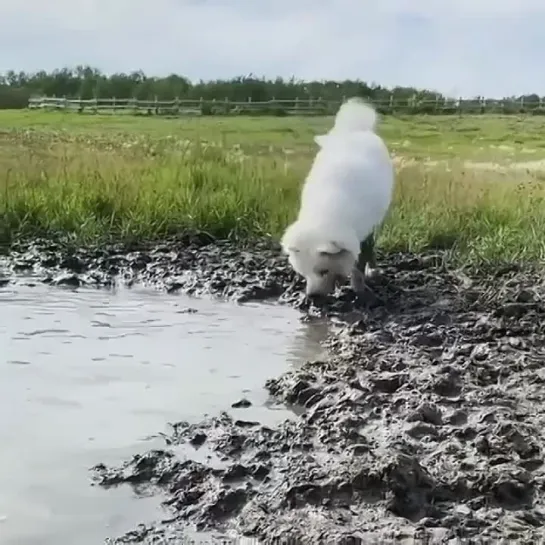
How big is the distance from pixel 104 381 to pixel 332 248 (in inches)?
45.7

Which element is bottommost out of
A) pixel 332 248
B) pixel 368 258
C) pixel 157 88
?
pixel 368 258

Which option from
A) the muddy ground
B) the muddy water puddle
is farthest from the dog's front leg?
the muddy water puddle

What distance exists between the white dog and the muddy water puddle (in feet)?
Answer: 0.86

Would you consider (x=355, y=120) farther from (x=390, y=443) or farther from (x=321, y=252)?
(x=390, y=443)

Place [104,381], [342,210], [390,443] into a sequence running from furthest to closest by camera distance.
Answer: [342,210]
[104,381]
[390,443]

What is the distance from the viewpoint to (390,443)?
2.33m

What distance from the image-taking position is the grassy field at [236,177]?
5.11 metres

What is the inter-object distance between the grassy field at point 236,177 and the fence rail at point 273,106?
65 mm

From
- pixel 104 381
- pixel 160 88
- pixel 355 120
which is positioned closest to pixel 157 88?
pixel 160 88

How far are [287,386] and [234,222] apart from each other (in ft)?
8.31

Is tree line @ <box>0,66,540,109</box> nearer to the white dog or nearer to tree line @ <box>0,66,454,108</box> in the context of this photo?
tree line @ <box>0,66,454,108</box>

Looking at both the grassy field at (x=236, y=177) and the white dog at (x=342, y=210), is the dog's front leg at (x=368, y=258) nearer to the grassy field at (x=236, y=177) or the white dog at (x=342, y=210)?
the white dog at (x=342, y=210)

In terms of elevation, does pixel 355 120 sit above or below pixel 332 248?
above

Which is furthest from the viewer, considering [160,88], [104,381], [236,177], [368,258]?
[160,88]
